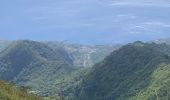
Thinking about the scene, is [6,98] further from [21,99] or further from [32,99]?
[32,99]

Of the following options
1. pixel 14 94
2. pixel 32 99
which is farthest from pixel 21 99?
pixel 32 99

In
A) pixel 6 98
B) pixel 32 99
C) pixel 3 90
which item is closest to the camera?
pixel 6 98

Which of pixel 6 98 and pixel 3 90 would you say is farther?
pixel 3 90

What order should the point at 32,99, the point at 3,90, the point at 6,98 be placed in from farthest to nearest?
the point at 32,99
the point at 3,90
the point at 6,98

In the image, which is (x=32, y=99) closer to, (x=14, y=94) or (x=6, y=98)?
(x=14, y=94)

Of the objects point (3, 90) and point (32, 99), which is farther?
point (32, 99)

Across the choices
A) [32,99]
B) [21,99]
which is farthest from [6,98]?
[32,99]

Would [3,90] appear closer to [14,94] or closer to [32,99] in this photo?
[14,94]
